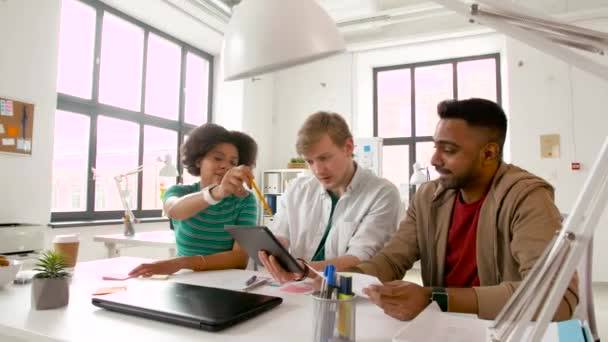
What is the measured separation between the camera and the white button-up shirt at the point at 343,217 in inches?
62.9

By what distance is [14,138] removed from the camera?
320cm

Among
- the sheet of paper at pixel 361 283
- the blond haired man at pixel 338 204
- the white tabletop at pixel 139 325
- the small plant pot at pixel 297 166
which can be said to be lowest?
the white tabletop at pixel 139 325

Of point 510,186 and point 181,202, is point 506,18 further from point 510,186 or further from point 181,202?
point 181,202

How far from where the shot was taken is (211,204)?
159cm

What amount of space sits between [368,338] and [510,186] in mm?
722

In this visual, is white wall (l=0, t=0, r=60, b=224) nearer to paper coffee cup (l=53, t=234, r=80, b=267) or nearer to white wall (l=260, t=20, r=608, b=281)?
paper coffee cup (l=53, t=234, r=80, b=267)

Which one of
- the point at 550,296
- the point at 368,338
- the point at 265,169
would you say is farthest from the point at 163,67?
the point at 550,296

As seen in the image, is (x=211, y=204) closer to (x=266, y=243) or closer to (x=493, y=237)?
(x=266, y=243)

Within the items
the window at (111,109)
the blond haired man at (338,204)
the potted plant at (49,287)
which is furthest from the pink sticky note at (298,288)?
the window at (111,109)

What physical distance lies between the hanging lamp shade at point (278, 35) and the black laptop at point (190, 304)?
1.89ft

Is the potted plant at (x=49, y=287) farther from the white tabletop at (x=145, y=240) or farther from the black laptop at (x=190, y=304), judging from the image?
the white tabletop at (x=145, y=240)

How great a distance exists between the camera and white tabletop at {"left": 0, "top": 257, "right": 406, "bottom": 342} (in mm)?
829

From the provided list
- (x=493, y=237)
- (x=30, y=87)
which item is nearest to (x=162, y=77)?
(x=30, y=87)

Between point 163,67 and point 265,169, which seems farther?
point 265,169
